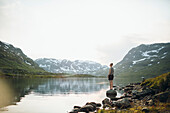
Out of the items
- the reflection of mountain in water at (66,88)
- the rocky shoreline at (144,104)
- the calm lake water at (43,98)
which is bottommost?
the reflection of mountain in water at (66,88)

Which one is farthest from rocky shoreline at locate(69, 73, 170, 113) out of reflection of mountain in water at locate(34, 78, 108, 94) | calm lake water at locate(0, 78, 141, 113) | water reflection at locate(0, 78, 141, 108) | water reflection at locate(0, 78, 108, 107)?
reflection of mountain in water at locate(34, 78, 108, 94)

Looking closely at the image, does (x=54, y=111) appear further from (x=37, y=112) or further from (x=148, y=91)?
(x=148, y=91)

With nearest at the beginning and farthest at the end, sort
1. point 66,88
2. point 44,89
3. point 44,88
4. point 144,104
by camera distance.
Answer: point 144,104
point 44,89
point 44,88
point 66,88

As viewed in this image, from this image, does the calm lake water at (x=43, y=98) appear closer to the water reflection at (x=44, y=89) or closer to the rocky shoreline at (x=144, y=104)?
the water reflection at (x=44, y=89)

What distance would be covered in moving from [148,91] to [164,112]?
10.5m

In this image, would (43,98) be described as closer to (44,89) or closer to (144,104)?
(44,89)

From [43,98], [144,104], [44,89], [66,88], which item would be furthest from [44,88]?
[144,104]

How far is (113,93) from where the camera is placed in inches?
909

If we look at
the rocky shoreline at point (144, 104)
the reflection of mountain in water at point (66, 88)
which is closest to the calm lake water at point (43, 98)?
the reflection of mountain in water at point (66, 88)

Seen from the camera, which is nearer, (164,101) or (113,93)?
(164,101)

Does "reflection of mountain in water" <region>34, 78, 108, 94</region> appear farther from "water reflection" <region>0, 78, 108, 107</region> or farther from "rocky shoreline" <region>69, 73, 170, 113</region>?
"rocky shoreline" <region>69, 73, 170, 113</region>

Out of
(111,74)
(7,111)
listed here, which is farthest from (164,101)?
(7,111)

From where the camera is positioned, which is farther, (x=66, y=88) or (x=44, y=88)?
(x=66, y=88)

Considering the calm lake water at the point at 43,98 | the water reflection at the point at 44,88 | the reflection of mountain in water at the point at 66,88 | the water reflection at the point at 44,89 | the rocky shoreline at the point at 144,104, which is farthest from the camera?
the reflection of mountain in water at the point at 66,88
